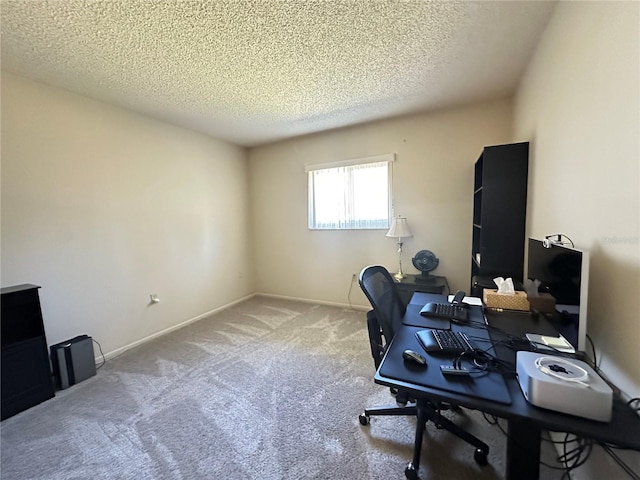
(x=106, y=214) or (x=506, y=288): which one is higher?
(x=106, y=214)

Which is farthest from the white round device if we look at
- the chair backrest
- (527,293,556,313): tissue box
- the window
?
the window

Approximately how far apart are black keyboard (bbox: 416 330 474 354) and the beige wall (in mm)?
523

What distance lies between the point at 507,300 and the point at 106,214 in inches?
140

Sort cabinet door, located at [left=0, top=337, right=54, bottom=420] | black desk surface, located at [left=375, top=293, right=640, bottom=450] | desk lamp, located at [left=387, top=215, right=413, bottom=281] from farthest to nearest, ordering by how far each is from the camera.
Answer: desk lamp, located at [left=387, top=215, right=413, bottom=281] < cabinet door, located at [left=0, top=337, right=54, bottom=420] < black desk surface, located at [left=375, top=293, right=640, bottom=450]

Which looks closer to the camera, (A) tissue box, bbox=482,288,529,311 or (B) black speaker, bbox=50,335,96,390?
(A) tissue box, bbox=482,288,529,311

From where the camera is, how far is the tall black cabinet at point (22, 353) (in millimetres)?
1867

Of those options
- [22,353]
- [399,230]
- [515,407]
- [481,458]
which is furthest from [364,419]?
[22,353]

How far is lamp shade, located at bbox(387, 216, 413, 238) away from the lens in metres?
3.23

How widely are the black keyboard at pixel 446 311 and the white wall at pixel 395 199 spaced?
1.73 m

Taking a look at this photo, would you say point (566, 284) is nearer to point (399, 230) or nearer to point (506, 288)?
point (506, 288)

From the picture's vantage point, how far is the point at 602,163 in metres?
1.16

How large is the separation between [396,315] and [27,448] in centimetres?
A: 238

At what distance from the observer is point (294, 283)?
432cm

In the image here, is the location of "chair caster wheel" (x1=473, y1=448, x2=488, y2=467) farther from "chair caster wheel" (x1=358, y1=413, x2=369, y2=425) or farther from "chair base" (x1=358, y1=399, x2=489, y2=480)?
"chair caster wheel" (x1=358, y1=413, x2=369, y2=425)
